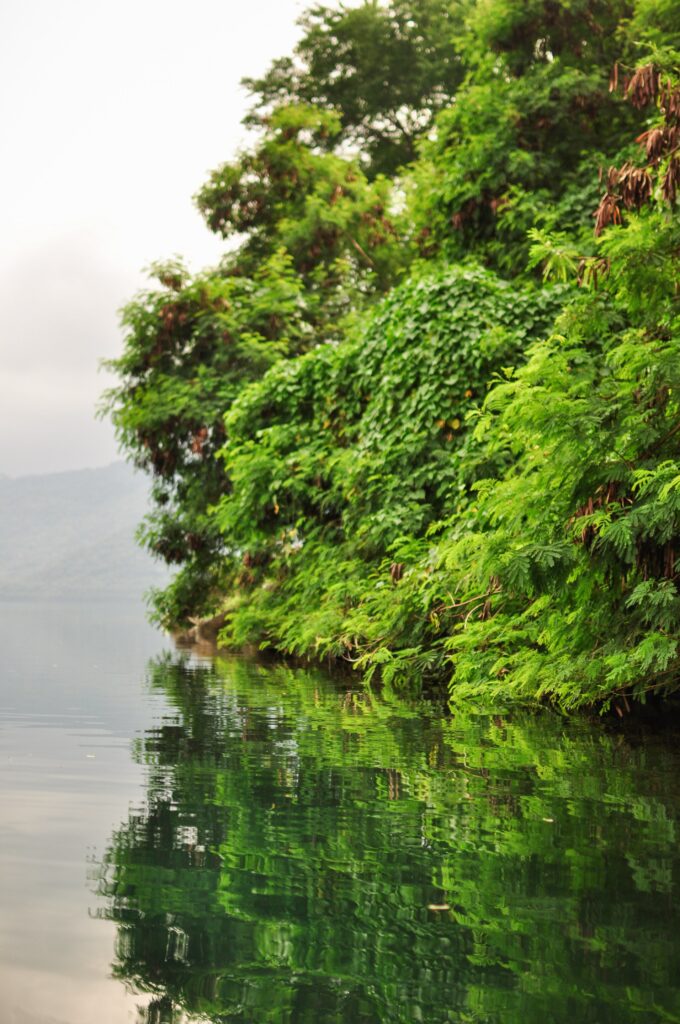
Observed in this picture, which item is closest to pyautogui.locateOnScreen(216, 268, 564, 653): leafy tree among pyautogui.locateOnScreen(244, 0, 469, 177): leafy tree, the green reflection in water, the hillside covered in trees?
the hillside covered in trees

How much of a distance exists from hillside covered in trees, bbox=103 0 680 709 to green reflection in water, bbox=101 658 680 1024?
1.96 meters

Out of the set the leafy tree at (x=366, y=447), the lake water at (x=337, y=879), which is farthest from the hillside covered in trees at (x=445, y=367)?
the lake water at (x=337, y=879)

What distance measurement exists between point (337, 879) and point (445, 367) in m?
10.3

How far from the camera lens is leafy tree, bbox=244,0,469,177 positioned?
3002 centimetres

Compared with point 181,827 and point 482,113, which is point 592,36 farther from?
point 181,827

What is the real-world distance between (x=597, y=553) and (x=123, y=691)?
5.24m

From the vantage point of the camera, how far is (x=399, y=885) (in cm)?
340

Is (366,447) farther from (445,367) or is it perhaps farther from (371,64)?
(371,64)

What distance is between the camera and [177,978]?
2.56 metres

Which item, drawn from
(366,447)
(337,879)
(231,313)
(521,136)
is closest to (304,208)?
(231,313)

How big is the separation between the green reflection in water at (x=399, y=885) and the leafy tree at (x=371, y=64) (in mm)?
26651

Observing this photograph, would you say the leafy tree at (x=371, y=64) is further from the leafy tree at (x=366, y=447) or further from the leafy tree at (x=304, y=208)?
the leafy tree at (x=366, y=447)

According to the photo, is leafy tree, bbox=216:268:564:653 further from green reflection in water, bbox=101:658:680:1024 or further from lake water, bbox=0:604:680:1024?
green reflection in water, bbox=101:658:680:1024

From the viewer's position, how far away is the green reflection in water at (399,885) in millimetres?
2520
